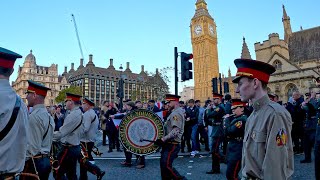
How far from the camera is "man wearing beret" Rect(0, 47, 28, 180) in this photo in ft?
8.48

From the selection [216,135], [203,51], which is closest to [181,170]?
[216,135]

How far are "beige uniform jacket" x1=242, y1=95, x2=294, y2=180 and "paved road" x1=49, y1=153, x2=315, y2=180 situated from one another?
5.33m

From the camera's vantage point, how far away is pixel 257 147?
97.2 inches

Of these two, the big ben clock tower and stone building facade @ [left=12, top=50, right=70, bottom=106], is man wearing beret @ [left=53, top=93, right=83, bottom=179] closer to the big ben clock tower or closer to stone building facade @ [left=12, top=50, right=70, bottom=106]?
the big ben clock tower

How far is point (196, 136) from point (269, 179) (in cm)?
1043

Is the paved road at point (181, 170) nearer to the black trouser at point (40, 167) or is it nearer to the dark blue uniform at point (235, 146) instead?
the dark blue uniform at point (235, 146)

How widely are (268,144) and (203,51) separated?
78.4 meters

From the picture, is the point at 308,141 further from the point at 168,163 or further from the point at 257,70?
the point at 257,70

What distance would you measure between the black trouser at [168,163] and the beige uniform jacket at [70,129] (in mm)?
1973

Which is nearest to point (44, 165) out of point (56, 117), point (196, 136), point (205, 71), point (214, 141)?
point (214, 141)

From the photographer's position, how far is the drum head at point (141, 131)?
22.6ft

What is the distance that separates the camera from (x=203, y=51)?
79.1m

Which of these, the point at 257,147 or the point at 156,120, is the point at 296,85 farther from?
the point at 257,147

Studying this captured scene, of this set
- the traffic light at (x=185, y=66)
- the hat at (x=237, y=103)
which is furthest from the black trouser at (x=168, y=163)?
the traffic light at (x=185, y=66)
